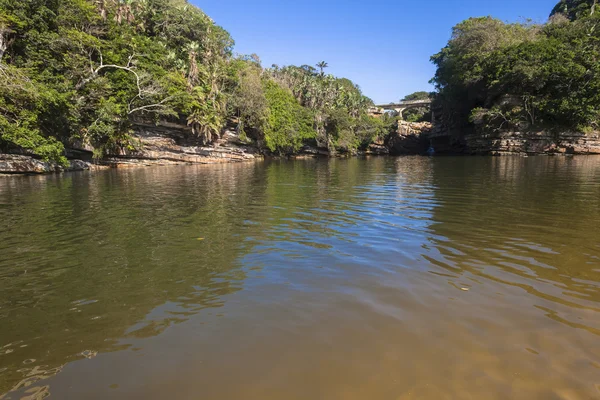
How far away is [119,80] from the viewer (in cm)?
3241

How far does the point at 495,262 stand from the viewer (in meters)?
5.58

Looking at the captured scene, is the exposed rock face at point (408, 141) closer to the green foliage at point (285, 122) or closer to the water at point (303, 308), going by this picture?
the green foliage at point (285, 122)

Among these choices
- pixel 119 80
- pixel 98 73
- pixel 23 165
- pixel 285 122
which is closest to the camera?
pixel 23 165

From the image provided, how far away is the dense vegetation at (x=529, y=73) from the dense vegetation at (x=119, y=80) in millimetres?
26499

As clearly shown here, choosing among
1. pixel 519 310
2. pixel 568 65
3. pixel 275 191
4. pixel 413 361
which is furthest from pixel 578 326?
pixel 568 65

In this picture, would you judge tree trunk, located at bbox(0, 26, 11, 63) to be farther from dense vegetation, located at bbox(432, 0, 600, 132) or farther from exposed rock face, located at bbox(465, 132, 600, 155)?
exposed rock face, located at bbox(465, 132, 600, 155)

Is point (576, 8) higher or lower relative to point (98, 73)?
higher

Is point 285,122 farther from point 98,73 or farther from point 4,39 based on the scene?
point 4,39

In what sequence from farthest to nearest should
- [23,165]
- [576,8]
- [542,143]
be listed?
[576,8] → [542,143] → [23,165]

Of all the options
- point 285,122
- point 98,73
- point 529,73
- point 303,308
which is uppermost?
point 529,73

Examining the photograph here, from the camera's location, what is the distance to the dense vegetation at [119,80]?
2409cm

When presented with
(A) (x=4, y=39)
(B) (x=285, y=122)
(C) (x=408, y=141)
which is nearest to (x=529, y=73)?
(B) (x=285, y=122)

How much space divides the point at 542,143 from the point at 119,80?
50430 millimetres

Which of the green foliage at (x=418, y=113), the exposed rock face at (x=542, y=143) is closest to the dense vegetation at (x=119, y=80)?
the exposed rock face at (x=542, y=143)
